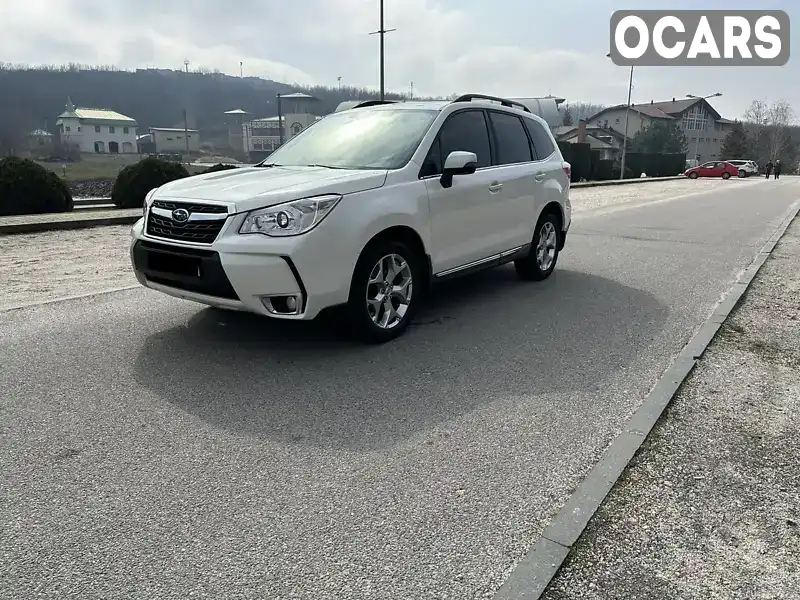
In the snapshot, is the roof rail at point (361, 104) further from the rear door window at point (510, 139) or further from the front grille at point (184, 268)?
the front grille at point (184, 268)

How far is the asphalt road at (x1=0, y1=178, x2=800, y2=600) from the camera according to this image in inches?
98.3

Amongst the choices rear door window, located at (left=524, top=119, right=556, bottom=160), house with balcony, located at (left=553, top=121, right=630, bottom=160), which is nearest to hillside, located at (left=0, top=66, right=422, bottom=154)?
house with balcony, located at (left=553, top=121, right=630, bottom=160)

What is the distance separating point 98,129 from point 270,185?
124445 mm

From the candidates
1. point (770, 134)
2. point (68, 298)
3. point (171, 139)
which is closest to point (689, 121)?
point (770, 134)

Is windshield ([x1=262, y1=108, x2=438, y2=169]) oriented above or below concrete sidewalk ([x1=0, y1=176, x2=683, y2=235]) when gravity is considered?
above

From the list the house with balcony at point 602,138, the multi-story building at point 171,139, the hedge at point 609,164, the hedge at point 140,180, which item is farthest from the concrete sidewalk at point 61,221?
the multi-story building at point 171,139

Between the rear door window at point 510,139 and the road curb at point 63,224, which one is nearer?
the rear door window at point 510,139

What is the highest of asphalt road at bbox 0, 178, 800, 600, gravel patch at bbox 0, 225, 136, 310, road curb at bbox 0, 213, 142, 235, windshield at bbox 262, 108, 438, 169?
windshield at bbox 262, 108, 438, 169

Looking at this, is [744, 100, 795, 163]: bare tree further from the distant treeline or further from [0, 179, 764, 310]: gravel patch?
[0, 179, 764, 310]: gravel patch

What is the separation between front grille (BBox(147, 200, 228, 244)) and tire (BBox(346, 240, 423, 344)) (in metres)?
1.02

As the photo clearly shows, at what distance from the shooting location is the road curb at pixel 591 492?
2.42 m

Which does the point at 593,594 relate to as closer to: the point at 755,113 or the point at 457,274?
the point at 457,274

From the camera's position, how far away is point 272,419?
12.3 ft

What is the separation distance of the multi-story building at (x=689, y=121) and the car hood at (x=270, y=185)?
111 meters
